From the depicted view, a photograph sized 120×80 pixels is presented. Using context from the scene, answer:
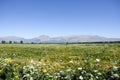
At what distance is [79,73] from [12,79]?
3.18 m

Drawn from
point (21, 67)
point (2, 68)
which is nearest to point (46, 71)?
point (21, 67)

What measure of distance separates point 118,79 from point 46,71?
11.4ft

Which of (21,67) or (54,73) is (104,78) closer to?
(54,73)

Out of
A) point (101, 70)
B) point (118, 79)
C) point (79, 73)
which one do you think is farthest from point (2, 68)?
point (118, 79)

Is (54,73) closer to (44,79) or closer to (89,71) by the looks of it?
(44,79)

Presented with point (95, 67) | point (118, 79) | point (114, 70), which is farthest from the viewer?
point (95, 67)

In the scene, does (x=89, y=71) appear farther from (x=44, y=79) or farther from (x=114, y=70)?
(x=44, y=79)

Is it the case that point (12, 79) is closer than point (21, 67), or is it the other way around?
point (12, 79)

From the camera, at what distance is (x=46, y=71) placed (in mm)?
11898

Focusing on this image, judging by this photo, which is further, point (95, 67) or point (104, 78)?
point (95, 67)

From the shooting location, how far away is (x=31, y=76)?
37.8 feet

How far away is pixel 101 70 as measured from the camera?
12.1 m

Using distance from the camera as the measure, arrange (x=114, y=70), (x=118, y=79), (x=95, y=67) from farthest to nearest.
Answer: (x=95, y=67), (x=114, y=70), (x=118, y=79)

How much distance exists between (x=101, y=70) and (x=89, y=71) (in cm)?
74
